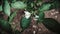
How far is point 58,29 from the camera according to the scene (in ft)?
3.47

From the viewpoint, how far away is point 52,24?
1064 mm

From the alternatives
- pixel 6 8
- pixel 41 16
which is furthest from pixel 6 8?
pixel 41 16

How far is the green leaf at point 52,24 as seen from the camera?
1059mm

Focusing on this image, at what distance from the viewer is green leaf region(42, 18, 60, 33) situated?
1.06 meters

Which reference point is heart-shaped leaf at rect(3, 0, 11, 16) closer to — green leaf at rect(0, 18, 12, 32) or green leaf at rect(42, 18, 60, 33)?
green leaf at rect(0, 18, 12, 32)

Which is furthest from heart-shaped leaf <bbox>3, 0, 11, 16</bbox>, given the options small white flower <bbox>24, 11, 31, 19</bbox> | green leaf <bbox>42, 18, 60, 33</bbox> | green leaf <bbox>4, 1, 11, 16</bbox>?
green leaf <bbox>42, 18, 60, 33</bbox>

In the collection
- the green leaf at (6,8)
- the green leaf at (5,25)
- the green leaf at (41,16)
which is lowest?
the green leaf at (5,25)

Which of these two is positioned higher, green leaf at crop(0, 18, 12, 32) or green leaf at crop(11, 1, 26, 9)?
green leaf at crop(11, 1, 26, 9)

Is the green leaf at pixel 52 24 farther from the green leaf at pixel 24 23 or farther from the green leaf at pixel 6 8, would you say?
the green leaf at pixel 6 8

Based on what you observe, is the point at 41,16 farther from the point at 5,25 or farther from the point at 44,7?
the point at 5,25

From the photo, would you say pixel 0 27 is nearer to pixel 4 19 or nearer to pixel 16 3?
pixel 4 19

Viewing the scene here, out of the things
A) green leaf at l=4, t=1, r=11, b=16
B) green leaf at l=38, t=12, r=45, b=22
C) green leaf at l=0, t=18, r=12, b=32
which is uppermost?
green leaf at l=4, t=1, r=11, b=16

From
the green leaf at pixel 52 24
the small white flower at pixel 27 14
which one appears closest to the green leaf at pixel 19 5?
the small white flower at pixel 27 14

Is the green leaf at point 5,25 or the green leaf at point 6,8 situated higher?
the green leaf at point 6,8
